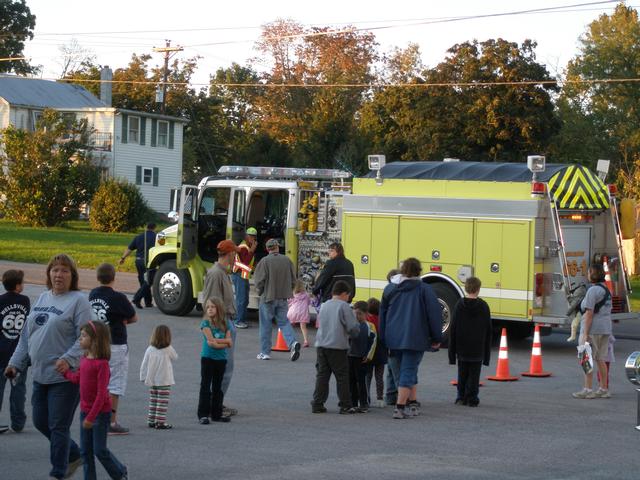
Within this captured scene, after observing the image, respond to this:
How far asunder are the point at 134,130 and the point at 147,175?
117 inches

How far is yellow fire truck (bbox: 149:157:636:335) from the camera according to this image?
55.1ft

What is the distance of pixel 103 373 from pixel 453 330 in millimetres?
5752

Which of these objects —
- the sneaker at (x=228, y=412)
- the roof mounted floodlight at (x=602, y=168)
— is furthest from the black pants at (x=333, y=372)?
the roof mounted floodlight at (x=602, y=168)

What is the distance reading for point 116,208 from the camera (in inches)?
1986

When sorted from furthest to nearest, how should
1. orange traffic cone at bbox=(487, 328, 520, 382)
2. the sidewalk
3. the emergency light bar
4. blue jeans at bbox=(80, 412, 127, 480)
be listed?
the sidewalk, the emergency light bar, orange traffic cone at bbox=(487, 328, 520, 382), blue jeans at bbox=(80, 412, 127, 480)

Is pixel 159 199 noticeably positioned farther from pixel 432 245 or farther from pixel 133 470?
pixel 133 470

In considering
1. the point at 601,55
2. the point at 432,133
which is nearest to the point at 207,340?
the point at 432,133

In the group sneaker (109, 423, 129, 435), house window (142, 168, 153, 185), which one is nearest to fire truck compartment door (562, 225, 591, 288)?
sneaker (109, 423, 129, 435)

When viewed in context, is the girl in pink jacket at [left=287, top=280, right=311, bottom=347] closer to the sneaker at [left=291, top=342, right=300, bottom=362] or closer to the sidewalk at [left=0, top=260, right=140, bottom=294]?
the sneaker at [left=291, top=342, right=300, bottom=362]

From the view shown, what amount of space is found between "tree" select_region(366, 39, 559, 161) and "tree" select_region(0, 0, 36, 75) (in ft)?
112

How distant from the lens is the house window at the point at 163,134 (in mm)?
69500

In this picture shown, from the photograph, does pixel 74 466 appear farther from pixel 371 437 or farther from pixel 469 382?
pixel 469 382

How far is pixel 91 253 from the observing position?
34.0 meters

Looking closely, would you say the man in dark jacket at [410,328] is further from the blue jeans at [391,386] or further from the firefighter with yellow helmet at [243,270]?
the firefighter with yellow helmet at [243,270]
